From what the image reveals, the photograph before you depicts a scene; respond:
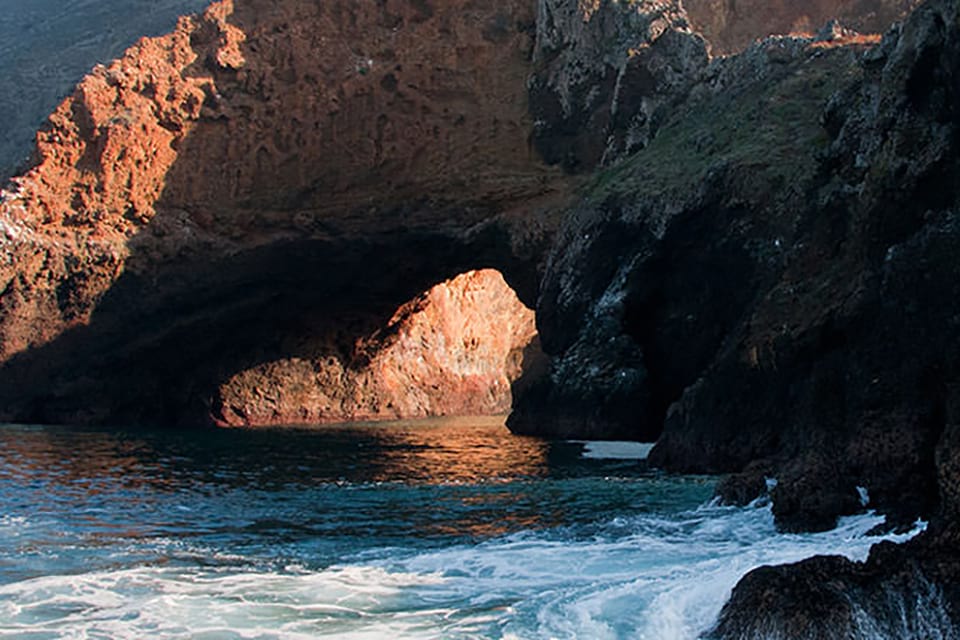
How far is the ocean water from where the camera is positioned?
915 centimetres

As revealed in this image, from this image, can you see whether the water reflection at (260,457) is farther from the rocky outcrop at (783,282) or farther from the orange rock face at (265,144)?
the orange rock face at (265,144)

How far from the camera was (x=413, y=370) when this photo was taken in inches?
2184

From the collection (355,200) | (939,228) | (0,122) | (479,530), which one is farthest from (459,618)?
(0,122)

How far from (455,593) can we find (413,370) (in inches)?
1785

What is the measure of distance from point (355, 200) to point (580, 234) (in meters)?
11.4

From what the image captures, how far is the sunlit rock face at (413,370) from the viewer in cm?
4772

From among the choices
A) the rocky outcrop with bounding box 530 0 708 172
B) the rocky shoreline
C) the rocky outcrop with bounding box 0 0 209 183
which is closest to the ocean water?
the rocky shoreline

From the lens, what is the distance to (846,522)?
12422 mm

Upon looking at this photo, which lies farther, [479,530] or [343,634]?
[479,530]

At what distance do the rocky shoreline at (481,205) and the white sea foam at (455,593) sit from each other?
21.9ft

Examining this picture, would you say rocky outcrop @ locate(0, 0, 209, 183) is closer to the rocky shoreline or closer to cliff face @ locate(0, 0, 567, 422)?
cliff face @ locate(0, 0, 567, 422)

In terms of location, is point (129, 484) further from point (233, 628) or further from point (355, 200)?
point (355, 200)

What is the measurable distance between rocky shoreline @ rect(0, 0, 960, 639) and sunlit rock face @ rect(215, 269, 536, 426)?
133cm

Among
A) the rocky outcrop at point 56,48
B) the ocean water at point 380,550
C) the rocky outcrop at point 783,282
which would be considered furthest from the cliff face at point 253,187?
the rocky outcrop at point 56,48
